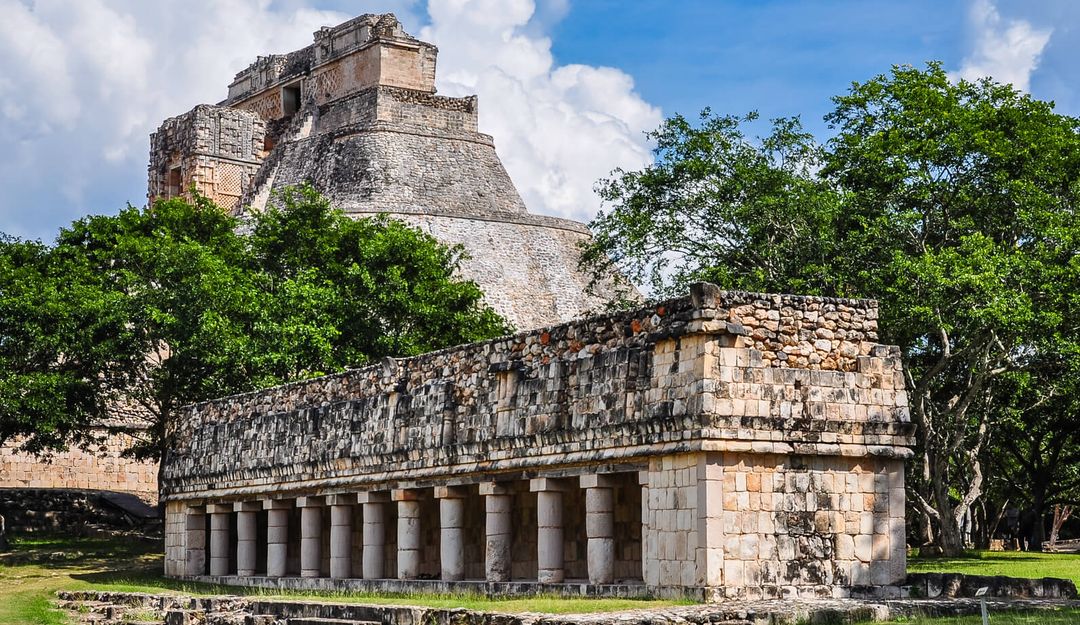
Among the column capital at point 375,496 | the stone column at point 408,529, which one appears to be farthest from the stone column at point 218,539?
the stone column at point 408,529

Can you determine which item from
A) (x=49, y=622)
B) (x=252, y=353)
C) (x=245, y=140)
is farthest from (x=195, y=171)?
(x=49, y=622)

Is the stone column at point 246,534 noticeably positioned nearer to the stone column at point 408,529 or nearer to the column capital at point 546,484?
the stone column at point 408,529

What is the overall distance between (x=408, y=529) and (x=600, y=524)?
518cm

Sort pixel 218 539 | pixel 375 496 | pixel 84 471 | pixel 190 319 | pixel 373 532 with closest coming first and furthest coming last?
1. pixel 375 496
2. pixel 373 532
3. pixel 218 539
4. pixel 190 319
5. pixel 84 471

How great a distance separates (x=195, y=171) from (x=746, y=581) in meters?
59.0

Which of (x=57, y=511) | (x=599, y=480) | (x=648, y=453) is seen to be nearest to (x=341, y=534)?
(x=599, y=480)

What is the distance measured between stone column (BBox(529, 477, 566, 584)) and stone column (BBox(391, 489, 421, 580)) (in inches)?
145

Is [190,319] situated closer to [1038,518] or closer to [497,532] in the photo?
[497,532]

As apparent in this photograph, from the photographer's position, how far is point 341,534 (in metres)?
25.9

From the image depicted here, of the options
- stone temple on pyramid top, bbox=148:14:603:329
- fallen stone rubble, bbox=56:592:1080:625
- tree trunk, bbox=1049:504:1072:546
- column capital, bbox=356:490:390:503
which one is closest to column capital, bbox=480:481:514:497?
fallen stone rubble, bbox=56:592:1080:625

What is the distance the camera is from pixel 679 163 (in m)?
33.3

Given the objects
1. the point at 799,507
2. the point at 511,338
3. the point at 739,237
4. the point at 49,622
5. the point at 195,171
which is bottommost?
the point at 49,622

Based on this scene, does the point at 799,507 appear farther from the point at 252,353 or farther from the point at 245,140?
the point at 245,140

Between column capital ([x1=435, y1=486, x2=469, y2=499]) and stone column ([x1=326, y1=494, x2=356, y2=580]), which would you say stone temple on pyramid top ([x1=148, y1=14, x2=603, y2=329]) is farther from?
column capital ([x1=435, y1=486, x2=469, y2=499])
